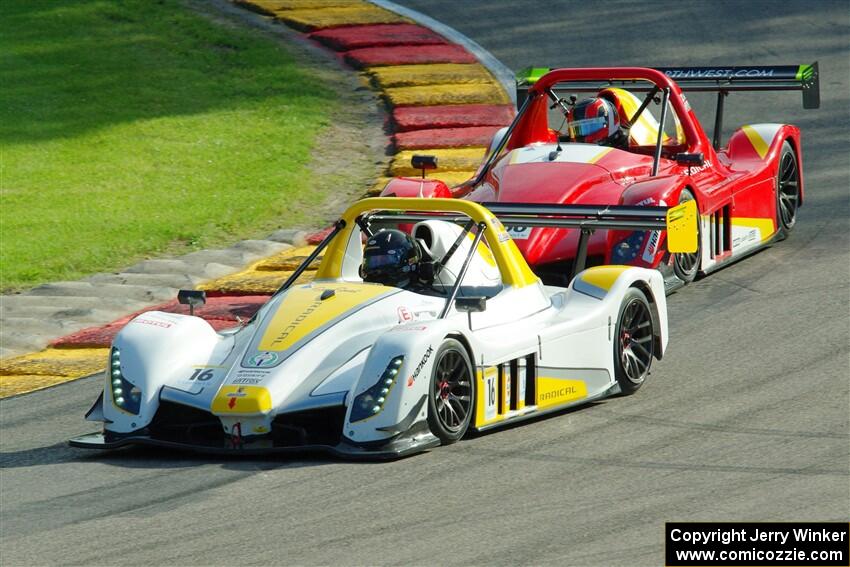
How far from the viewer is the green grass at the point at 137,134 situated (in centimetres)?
1504

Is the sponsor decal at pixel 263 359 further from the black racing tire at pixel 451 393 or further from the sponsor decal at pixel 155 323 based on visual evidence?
the black racing tire at pixel 451 393

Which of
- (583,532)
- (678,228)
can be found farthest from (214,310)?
(583,532)

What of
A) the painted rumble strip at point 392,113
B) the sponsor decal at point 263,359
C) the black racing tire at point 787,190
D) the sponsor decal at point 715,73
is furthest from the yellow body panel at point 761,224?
the sponsor decal at point 263,359

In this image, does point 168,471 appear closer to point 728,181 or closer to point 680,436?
point 680,436

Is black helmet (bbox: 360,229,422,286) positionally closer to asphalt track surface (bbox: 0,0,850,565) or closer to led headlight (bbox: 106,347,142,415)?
asphalt track surface (bbox: 0,0,850,565)

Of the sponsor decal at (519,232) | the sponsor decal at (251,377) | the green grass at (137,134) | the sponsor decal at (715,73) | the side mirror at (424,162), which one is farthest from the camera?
the green grass at (137,134)

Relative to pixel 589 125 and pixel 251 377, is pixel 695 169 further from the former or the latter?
pixel 251 377

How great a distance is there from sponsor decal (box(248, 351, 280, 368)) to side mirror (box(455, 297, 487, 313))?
3.66ft

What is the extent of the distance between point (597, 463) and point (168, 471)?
229 cm

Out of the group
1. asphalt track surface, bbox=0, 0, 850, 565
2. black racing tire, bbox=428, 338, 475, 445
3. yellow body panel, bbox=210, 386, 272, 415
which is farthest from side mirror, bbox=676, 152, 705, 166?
yellow body panel, bbox=210, 386, 272, 415

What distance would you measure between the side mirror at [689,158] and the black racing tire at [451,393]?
14.2 ft

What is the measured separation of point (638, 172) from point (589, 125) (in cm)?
87

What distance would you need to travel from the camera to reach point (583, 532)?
22.4 ft

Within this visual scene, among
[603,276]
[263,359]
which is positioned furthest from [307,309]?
[603,276]
